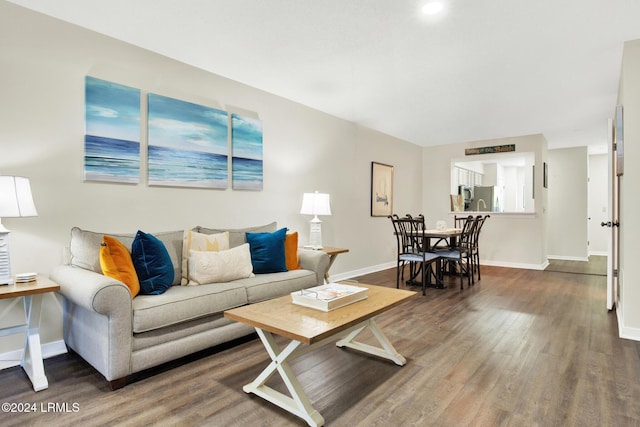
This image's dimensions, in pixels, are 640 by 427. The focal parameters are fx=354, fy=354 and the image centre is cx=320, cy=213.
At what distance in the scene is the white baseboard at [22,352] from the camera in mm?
2379

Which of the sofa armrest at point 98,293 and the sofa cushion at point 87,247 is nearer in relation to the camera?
the sofa armrest at point 98,293

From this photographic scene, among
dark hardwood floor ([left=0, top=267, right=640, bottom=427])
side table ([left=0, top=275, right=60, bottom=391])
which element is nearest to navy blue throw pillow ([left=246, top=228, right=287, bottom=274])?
dark hardwood floor ([left=0, top=267, right=640, bottom=427])

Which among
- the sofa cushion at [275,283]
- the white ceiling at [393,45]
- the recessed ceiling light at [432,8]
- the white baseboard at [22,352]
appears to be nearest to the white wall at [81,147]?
the white baseboard at [22,352]

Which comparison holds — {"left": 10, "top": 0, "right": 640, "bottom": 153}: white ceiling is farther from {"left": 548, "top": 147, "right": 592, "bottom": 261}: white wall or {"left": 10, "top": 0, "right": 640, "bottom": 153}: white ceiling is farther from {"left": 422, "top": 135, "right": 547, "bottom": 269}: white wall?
{"left": 548, "top": 147, "right": 592, "bottom": 261}: white wall

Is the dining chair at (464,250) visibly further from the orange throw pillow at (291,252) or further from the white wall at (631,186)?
the orange throw pillow at (291,252)

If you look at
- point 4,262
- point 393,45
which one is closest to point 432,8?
point 393,45

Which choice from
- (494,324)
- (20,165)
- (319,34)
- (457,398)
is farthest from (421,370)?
(20,165)

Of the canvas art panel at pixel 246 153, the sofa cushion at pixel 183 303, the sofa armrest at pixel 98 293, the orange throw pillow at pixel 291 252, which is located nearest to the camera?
the sofa armrest at pixel 98 293

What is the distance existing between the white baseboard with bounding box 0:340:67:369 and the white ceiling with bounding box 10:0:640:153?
2.39 m

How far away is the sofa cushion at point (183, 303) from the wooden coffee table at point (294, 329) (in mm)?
517

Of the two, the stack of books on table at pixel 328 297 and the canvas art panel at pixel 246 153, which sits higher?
the canvas art panel at pixel 246 153

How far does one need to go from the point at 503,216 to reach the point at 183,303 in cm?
626

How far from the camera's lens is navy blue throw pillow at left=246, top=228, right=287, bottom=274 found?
3238 millimetres

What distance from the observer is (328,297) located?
213 cm
